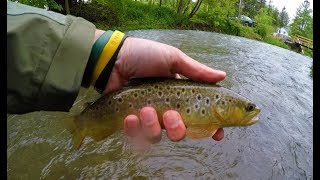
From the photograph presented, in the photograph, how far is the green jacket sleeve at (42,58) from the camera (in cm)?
271

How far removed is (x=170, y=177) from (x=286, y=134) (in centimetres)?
337

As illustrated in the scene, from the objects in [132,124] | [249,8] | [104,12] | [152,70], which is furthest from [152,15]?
[249,8]

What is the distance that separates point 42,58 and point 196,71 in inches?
57.5

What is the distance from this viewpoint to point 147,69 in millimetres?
3531

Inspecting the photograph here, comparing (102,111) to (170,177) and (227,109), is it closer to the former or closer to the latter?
(227,109)

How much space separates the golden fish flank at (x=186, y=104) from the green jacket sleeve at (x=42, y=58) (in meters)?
0.38

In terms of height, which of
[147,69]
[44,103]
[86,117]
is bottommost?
[86,117]

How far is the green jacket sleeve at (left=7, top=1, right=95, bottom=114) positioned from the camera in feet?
8.89

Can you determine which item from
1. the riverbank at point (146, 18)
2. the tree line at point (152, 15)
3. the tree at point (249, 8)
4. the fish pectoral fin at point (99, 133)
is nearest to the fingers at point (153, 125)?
the fish pectoral fin at point (99, 133)

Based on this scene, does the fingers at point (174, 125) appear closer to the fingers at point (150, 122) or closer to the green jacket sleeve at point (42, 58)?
the fingers at point (150, 122)

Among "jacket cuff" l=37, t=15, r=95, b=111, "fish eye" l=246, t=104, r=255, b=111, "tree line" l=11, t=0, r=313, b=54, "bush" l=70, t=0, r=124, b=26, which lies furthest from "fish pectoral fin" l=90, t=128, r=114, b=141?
"bush" l=70, t=0, r=124, b=26

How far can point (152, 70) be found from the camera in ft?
11.5

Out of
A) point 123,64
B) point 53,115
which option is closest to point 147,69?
point 123,64

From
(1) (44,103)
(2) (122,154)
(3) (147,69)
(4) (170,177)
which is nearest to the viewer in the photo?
(1) (44,103)
